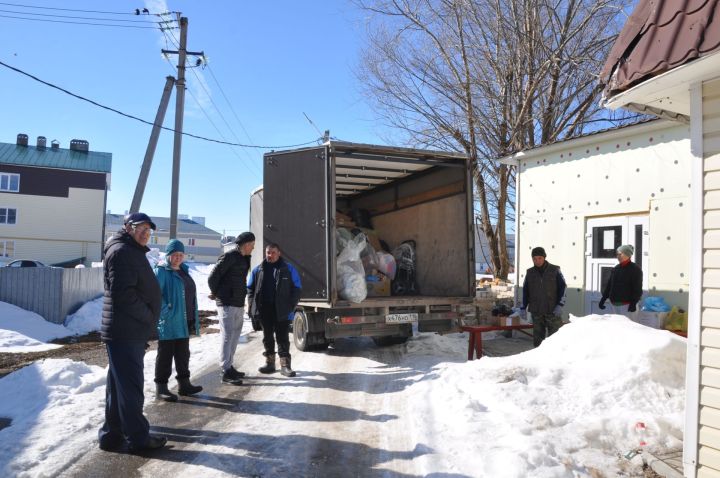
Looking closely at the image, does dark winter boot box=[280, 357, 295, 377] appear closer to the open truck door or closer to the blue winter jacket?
the open truck door

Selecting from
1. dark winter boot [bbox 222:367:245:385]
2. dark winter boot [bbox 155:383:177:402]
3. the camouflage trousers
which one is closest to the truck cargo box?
the camouflage trousers

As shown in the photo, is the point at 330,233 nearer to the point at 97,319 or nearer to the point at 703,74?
the point at 703,74

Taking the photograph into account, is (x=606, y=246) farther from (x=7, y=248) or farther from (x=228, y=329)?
(x=7, y=248)

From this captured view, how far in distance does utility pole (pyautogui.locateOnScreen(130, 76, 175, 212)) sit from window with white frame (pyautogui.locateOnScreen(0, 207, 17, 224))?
26.8m

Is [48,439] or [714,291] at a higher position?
[714,291]

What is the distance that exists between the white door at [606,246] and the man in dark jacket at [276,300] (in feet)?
16.4

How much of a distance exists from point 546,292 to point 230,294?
4298 mm

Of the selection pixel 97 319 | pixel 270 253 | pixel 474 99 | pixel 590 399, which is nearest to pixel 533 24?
pixel 474 99

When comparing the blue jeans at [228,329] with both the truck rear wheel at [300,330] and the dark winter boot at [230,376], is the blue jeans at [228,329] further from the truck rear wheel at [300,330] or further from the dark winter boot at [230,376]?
the truck rear wheel at [300,330]

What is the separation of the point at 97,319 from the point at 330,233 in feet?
25.0

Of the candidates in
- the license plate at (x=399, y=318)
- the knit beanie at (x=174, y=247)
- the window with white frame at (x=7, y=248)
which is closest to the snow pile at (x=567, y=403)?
the license plate at (x=399, y=318)

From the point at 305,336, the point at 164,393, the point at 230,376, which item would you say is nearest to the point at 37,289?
the point at 305,336

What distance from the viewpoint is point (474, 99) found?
1413 centimetres

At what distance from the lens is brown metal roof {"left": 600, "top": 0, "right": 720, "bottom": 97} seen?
2.83 metres
